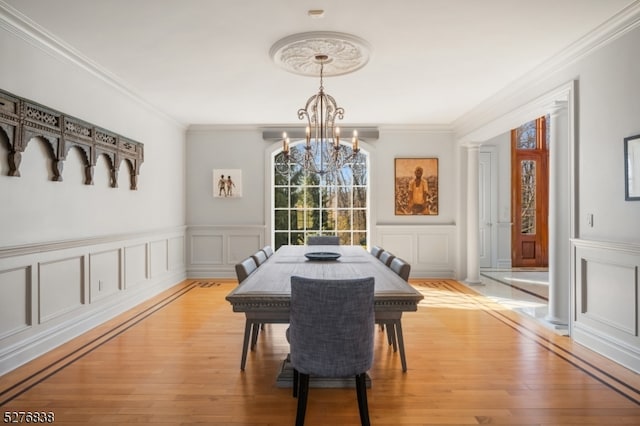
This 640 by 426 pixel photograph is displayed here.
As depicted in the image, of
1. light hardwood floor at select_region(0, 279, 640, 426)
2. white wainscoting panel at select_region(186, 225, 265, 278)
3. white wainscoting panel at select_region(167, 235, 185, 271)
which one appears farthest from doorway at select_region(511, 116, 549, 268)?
white wainscoting panel at select_region(167, 235, 185, 271)

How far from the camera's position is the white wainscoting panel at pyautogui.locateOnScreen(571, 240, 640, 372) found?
122 inches

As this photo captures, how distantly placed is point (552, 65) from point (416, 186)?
332cm

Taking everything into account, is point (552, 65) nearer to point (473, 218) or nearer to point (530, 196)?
point (473, 218)

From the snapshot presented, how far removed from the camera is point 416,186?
23.6 feet

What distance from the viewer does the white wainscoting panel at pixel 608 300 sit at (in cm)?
309

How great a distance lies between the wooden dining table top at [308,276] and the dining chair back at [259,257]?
10cm

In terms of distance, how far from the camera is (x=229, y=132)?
23.5 feet

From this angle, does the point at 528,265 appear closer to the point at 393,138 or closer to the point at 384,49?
the point at 393,138

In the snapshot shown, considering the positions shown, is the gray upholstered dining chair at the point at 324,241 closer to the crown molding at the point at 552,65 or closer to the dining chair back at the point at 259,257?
the dining chair back at the point at 259,257

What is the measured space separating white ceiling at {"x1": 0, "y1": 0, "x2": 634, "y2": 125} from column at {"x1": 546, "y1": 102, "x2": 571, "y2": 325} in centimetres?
70

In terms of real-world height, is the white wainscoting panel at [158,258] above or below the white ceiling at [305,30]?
below

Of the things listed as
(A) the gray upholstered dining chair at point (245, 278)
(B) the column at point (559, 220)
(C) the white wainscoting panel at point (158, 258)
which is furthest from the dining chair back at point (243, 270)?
(B) the column at point (559, 220)

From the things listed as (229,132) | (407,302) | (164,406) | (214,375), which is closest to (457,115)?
(229,132)

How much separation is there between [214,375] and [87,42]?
3000 millimetres
